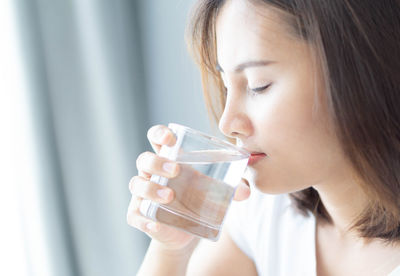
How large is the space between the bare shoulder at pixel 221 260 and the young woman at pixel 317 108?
17cm

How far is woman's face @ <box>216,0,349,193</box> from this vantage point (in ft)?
2.89

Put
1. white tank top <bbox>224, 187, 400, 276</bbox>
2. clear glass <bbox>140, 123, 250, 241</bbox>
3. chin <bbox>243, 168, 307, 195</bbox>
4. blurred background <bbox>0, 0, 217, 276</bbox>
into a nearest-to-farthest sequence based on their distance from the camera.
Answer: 1. clear glass <bbox>140, 123, 250, 241</bbox>
2. chin <bbox>243, 168, 307, 195</bbox>
3. white tank top <bbox>224, 187, 400, 276</bbox>
4. blurred background <bbox>0, 0, 217, 276</bbox>

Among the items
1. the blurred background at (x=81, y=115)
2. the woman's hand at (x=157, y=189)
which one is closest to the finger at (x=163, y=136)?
the woman's hand at (x=157, y=189)

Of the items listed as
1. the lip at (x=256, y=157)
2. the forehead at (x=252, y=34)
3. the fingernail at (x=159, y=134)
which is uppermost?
the forehead at (x=252, y=34)

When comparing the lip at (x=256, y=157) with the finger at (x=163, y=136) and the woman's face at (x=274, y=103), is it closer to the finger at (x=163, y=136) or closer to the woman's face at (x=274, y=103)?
the woman's face at (x=274, y=103)

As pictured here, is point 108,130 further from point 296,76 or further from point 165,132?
point 296,76

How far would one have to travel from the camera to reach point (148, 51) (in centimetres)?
175

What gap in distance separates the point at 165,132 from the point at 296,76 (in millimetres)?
265

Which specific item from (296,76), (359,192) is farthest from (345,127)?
(359,192)

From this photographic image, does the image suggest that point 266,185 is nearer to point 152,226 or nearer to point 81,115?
point 152,226

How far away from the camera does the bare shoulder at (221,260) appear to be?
4.08 feet

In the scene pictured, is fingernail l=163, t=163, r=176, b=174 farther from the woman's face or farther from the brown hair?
the brown hair

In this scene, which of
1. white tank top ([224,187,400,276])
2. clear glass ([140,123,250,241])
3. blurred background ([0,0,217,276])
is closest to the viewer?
clear glass ([140,123,250,241])

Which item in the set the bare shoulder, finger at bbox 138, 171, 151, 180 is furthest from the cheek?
the bare shoulder
